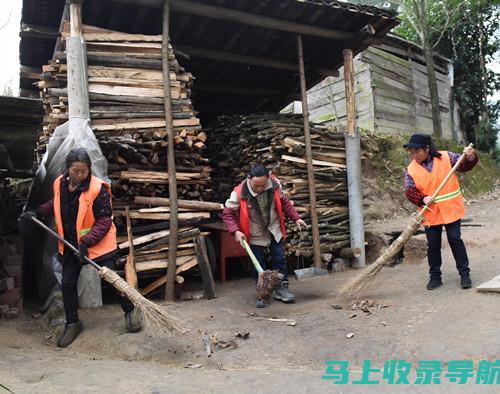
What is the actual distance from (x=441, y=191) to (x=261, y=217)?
6.86 ft

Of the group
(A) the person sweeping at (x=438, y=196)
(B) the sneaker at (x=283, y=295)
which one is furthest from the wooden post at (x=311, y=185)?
(A) the person sweeping at (x=438, y=196)

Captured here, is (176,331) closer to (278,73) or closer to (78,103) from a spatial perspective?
(78,103)

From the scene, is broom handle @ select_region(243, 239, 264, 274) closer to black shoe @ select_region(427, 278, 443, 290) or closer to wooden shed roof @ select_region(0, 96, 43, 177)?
black shoe @ select_region(427, 278, 443, 290)

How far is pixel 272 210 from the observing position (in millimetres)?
5590

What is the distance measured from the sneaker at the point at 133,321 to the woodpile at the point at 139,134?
123 centimetres

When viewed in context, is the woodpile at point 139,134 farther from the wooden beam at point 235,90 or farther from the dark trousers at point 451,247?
the wooden beam at point 235,90

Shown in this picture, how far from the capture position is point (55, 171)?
5.36 metres

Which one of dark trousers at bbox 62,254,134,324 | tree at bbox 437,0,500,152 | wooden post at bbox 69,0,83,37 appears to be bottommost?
dark trousers at bbox 62,254,134,324

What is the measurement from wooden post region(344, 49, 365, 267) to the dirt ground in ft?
7.70

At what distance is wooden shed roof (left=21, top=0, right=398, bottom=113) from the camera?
6.65m

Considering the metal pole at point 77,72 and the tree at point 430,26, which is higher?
the tree at point 430,26

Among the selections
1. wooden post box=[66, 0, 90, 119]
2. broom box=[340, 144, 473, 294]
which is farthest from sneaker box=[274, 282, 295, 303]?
wooden post box=[66, 0, 90, 119]

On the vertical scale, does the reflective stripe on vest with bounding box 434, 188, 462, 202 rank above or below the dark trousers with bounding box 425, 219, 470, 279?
above

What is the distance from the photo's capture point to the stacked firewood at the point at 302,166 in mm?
7828
